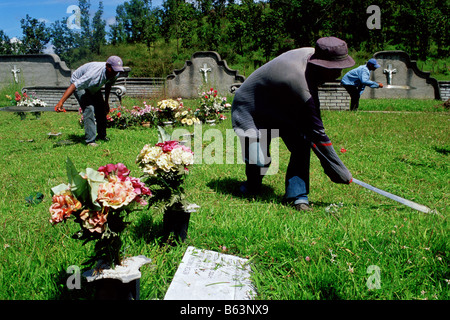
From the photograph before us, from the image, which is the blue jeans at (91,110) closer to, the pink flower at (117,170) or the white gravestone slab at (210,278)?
the white gravestone slab at (210,278)

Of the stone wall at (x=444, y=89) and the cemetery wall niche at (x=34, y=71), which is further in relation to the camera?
the cemetery wall niche at (x=34, y=71)

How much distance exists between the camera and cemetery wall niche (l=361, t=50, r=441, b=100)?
15.7 m

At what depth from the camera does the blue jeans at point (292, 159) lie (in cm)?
360

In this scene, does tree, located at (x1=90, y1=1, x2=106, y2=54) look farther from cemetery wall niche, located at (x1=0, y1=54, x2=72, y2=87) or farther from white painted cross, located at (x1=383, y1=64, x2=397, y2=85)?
white painted cross, located at (x1=383, y1=64, x2=397, y2=85)

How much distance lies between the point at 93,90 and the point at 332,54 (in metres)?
4.85

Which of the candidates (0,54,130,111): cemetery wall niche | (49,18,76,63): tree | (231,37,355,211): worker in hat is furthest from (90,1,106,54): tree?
(231,37,355,211): worker in hat

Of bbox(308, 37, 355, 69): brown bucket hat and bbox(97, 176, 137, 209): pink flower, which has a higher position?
Result: bbox(308, 37, 355, 69): brown bucket hat

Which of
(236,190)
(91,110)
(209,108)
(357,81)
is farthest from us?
(357,81)

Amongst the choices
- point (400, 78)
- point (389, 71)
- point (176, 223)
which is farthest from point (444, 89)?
point (176, 223)

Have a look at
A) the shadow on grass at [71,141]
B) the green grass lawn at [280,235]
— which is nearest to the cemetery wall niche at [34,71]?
the shadow on grass at [71,141]

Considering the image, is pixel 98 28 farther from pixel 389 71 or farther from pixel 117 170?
pixel 117 170

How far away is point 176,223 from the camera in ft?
8.82

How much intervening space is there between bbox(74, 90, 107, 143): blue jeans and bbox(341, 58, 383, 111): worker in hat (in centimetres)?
728

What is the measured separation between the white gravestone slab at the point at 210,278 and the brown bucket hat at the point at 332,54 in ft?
5.91
